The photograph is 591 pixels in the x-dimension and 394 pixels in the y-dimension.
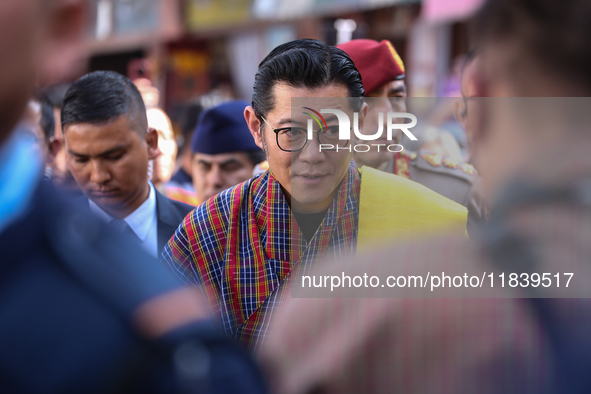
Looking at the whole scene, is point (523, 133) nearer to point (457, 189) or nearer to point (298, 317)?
point (298, 317)

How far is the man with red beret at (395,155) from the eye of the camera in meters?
1.64

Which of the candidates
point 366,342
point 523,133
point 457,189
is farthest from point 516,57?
point 457,189

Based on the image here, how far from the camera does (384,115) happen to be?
1.82 meters

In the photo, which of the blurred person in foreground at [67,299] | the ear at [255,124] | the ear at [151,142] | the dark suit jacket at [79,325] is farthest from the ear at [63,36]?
the ear at [151,142]

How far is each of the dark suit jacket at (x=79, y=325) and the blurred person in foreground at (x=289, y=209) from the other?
34.6 inches

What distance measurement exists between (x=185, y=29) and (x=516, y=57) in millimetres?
9437

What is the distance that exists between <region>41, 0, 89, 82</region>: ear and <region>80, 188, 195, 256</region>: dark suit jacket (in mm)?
1461

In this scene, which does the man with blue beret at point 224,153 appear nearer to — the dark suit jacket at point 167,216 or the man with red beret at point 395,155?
the dark suit jacket at point 167,216

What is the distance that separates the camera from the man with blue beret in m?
2.68

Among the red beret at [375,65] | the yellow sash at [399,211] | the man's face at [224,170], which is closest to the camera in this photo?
the yellow sash at [399,211]

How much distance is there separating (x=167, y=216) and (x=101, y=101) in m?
0.50

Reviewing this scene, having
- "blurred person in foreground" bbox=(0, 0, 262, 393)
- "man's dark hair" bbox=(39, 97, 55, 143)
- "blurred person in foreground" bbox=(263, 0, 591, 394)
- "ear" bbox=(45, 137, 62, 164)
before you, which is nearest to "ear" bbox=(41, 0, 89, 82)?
"blurred person in foreground" bbox=(0, 0, 262, 393)

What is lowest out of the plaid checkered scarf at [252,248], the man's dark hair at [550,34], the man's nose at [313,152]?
the plaid checkered scarf at [252,248]

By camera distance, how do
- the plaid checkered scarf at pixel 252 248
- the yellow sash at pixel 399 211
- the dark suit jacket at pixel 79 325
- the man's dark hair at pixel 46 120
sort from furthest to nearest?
the man's dark hair at pixel 46 120
the plaid checkered scarf at pixel 252 248
the yellow sash at pixel 399 211
the dark suit jacket at pixel 79 325
